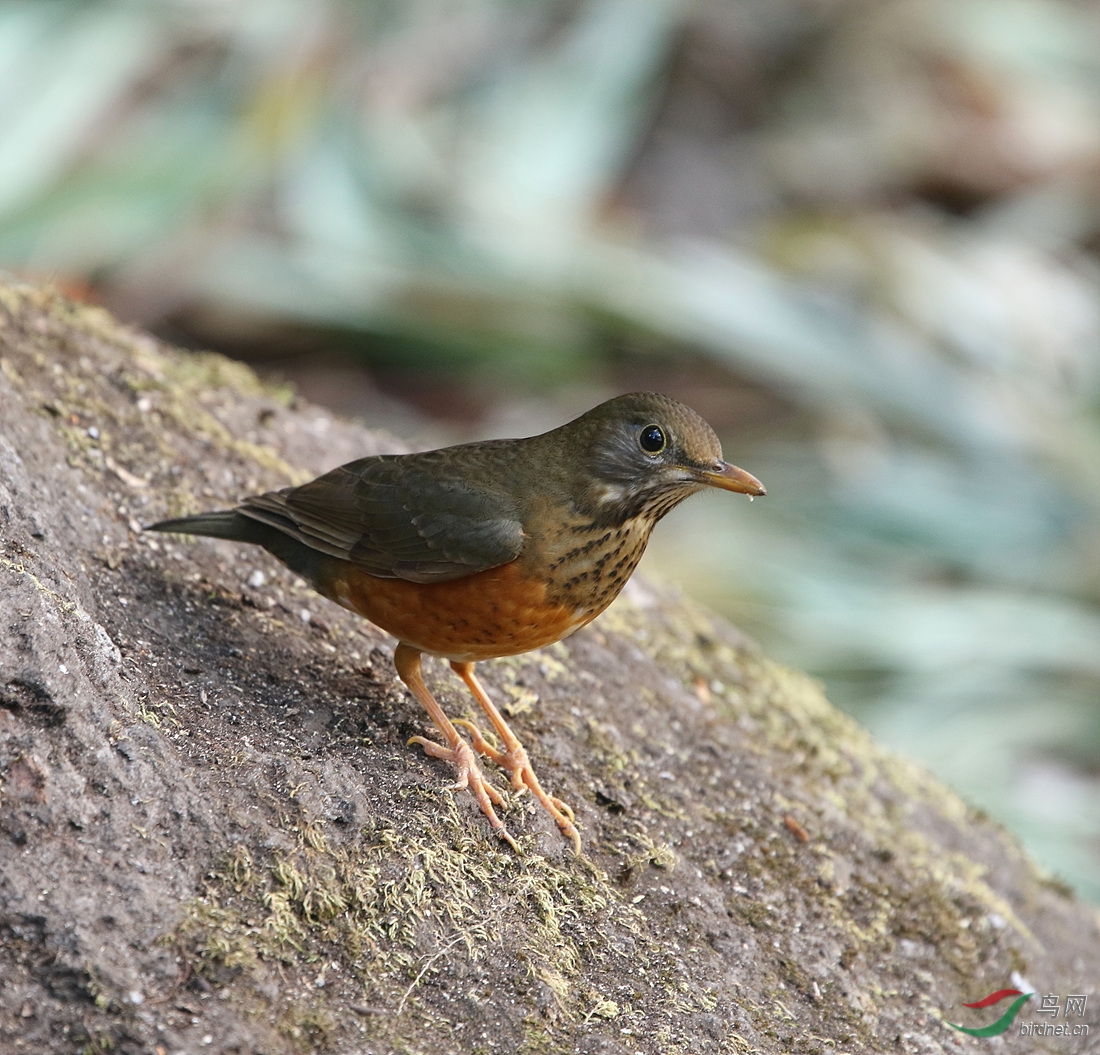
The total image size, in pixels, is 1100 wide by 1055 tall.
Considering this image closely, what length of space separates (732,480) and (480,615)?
88 cm

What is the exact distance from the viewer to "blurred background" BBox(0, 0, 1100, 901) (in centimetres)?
831

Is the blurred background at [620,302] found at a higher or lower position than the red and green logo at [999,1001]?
higher

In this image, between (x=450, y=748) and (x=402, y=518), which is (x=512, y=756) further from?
(x=402, y=518)

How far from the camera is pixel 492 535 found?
13.8 ft

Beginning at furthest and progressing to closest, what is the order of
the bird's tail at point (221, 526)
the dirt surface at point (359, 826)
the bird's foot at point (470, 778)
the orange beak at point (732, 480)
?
1. the bird's tail at point (221, 526)
2. the orange beak at point (732, 480)
3. the bird's foot at point (470, 778)
4. the dirt surface at point (359, 826)

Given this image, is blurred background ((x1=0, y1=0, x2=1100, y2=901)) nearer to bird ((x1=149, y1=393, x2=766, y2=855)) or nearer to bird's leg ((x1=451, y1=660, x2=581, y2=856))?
bird ((x1=149, y1=393, x2=766, y2=855))

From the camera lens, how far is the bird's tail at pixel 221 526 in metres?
4.36

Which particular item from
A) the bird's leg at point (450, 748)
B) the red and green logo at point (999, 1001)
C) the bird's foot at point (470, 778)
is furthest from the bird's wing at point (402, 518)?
the red and green logo at point (999, 1001)

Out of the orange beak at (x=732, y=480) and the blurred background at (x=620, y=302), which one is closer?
the orange beak at (x=732, y=480)

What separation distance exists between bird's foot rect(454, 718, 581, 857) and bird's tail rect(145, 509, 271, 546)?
2.98 ft

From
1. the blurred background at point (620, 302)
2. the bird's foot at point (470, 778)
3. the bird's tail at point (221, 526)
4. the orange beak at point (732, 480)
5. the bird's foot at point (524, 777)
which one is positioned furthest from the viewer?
the blurred background at point (620, 302)

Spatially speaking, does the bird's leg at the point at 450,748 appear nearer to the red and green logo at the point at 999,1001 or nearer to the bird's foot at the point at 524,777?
the bird's foot at the point at 524,777

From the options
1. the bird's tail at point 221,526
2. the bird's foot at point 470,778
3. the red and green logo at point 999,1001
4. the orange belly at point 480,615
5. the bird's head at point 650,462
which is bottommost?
the red and green logo at point 999,1001

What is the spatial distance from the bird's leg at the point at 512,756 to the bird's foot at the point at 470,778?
133 mm
